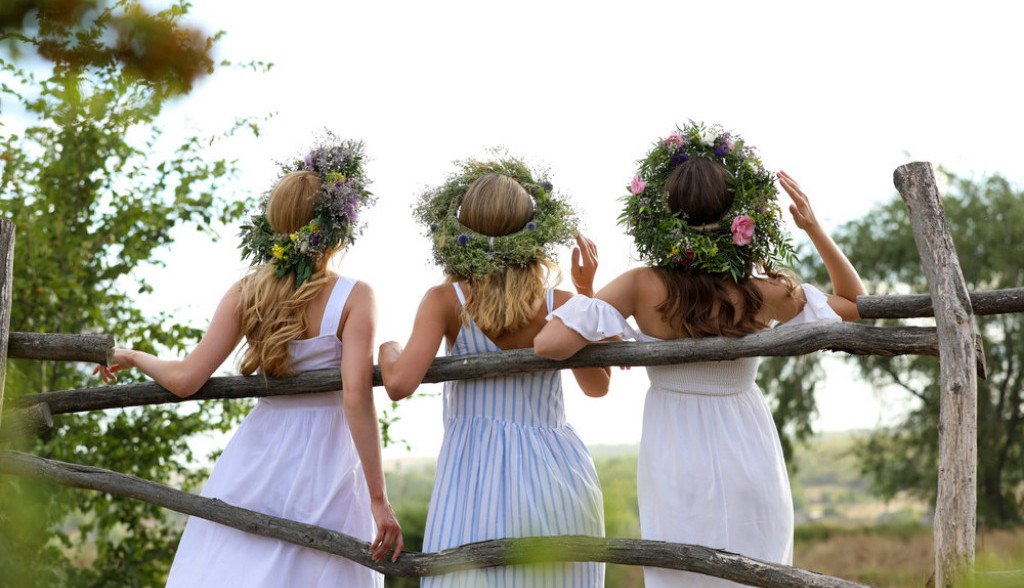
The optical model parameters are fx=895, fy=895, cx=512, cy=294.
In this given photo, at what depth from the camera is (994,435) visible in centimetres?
1725

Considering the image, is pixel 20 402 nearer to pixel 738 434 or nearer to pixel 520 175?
pixel 520 175

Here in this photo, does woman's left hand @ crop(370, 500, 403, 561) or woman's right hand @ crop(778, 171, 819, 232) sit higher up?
woman's right hand @ crop(778, 171, 819, 232)

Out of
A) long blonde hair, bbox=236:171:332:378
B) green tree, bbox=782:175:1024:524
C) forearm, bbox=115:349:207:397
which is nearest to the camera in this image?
long blonde hair, bbox=236:171:332:378

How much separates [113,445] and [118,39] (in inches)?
246

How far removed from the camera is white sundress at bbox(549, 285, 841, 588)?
327 centimetres

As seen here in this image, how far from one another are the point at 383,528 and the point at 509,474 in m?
0.53

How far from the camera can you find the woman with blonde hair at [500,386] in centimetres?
340

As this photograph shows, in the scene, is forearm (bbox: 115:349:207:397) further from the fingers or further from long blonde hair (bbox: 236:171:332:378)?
the fingers

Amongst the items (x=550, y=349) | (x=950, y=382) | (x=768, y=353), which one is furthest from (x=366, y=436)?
(x=950, y=382)

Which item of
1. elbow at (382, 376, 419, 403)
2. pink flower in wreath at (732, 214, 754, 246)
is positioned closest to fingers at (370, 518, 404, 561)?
elbow at (382, 376, 419, 403)

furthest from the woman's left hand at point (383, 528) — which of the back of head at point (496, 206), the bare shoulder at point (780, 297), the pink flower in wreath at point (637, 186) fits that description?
the bare shoulder at point (780, 297)

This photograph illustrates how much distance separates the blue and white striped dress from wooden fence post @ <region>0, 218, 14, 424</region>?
1976 millimetres

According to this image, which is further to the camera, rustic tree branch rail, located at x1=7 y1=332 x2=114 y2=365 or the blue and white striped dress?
rustic tree branch rail, located at x1=7 y1=332 x2=114 y2=365

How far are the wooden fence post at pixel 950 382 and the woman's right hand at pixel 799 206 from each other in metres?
0.33
